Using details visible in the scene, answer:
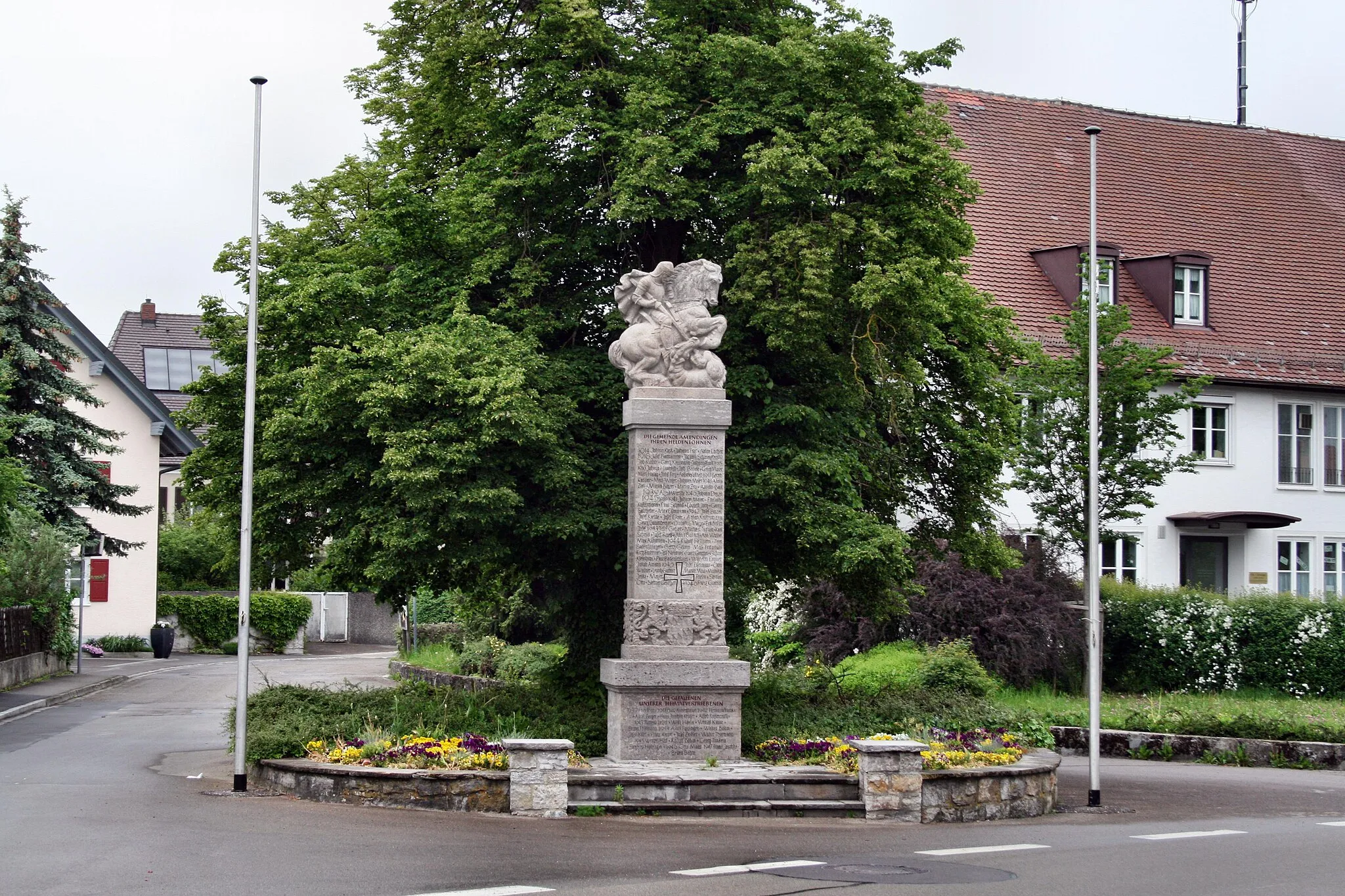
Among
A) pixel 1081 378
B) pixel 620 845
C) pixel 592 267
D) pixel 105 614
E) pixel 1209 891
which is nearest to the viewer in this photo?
pixel 1209 891

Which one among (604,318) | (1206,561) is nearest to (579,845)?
(604,318)

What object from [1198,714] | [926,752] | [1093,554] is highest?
[1093,554]

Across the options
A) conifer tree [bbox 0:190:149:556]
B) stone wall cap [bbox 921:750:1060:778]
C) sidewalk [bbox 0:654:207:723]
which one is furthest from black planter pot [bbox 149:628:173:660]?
stone wall cap [bbox 921:750:1060:778]

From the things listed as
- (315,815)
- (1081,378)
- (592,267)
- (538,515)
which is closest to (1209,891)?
(315,815)

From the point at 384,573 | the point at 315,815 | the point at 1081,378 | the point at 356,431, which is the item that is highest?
the point at 1081,378

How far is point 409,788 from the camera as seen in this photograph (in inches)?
561

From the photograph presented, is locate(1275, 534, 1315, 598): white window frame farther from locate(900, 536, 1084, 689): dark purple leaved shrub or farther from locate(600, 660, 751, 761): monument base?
locate(600, 660, 751, 761): monument base

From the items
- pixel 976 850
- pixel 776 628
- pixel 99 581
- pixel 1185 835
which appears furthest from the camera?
pixel 99 581

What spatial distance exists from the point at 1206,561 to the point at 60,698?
24154 mm

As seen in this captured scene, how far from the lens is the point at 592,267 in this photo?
1959 cm

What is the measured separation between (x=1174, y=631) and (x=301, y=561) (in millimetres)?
17342

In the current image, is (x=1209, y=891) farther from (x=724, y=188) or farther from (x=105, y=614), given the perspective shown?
(x=105, y=614)

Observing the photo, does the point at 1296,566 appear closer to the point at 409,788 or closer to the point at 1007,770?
the point at 1007,770

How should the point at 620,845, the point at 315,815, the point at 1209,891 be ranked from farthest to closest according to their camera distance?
the point at 315,815 < the point at 620,845 < the point at 1209,891
